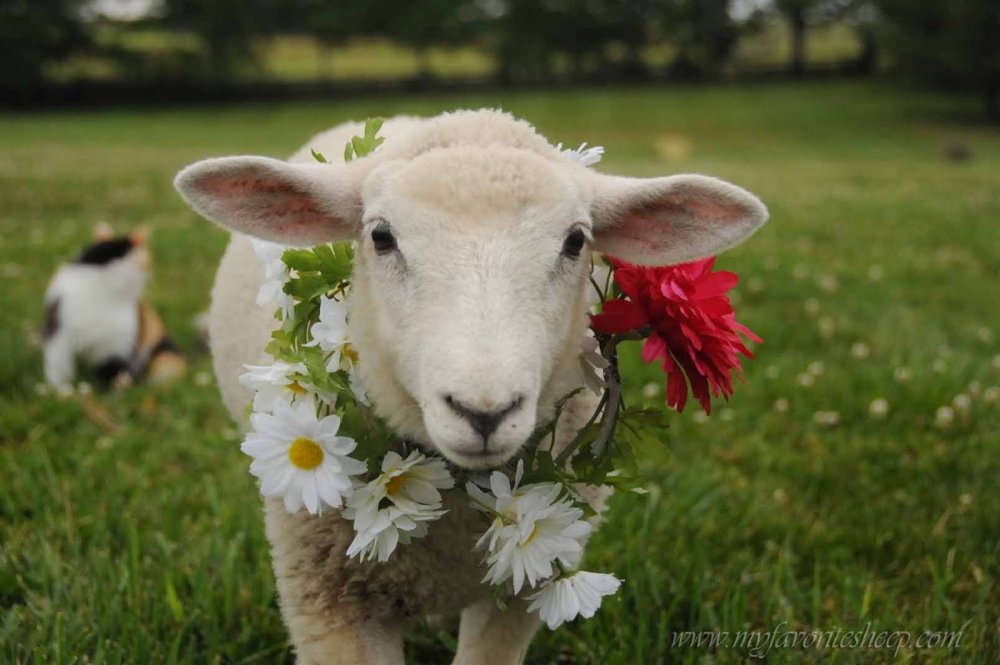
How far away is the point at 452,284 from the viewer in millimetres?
1834

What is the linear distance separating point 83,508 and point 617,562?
5.96 ft

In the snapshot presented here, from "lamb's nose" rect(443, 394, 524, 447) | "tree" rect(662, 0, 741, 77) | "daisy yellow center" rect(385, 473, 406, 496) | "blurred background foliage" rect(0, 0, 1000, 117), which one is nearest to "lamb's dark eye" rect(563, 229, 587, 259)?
"lamb's nose" rect(443, 394, 524, 447)

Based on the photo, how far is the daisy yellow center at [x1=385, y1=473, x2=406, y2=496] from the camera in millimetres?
2027

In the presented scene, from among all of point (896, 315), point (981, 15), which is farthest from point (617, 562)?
point (981, 15)

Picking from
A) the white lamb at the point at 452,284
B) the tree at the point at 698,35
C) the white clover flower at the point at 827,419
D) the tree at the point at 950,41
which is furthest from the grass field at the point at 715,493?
the tree at the point at 698,35

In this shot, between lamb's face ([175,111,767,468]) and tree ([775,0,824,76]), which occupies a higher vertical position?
lamb's face ([175,111,767,468])

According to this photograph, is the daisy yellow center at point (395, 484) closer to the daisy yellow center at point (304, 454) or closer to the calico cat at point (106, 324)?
the daisy yellow center at point (304, 454)

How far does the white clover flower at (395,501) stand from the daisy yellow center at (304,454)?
0.12 metres

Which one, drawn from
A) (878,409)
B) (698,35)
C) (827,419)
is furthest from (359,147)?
(698,35)

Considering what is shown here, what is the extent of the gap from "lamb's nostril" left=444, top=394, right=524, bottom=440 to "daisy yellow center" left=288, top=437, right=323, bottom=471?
0.40 meters

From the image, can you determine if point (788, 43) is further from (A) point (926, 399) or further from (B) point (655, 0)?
(A) point (926, 399)

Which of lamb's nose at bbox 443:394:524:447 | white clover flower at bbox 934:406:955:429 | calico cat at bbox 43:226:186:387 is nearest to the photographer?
lamb's nose at bbox 443:394:524:447

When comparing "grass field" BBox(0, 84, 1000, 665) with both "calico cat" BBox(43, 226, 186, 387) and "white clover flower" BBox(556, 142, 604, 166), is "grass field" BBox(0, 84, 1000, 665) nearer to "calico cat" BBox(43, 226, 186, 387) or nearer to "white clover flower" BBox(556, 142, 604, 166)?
"calico cat" BBox(43, 226, 186, 387)

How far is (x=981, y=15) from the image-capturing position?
2884cm
